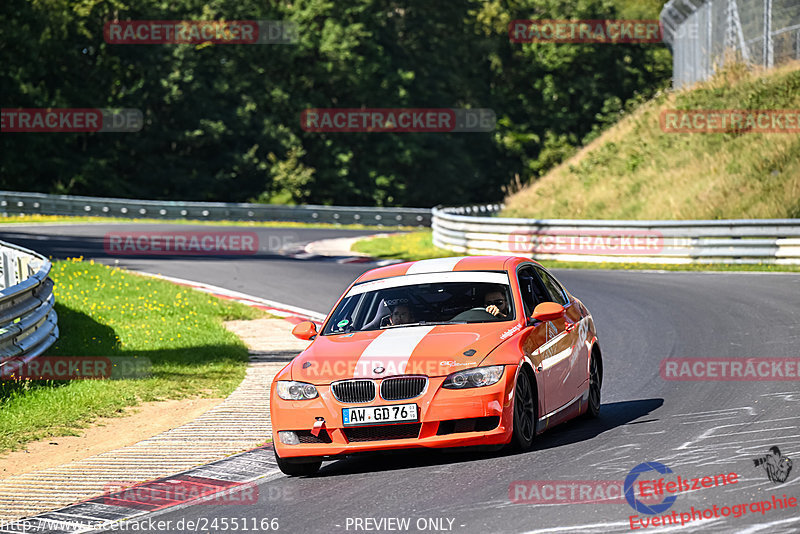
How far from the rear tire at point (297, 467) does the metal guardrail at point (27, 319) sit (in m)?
4.53

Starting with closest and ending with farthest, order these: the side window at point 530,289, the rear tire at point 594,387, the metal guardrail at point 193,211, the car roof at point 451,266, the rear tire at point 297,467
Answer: the rear tire at point 297,467
the side window at point 530,289
the car roof at point 451,266
the rear tire at point 594,387
the metal guardrail at point 193,211

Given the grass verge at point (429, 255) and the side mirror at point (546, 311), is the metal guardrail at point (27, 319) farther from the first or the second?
the grass verge at point (429, 255)

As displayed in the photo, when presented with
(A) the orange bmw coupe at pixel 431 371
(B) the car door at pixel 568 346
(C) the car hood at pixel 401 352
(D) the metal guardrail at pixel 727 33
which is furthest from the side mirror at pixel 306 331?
(D) the metal guardrail at pixel 727 33

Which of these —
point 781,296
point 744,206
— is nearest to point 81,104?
point 744,206

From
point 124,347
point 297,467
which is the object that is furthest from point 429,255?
point 297,467

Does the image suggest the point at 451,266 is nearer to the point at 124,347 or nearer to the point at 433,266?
the point at 433,266

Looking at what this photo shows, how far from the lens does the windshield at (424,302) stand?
30.4 feet

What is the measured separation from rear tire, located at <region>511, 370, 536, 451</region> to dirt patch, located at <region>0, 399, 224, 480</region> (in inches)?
145

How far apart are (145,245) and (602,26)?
4349 cm

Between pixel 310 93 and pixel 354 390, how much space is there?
59.2 m

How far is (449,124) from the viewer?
229 feet

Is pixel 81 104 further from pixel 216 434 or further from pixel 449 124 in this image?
pixel 216 434

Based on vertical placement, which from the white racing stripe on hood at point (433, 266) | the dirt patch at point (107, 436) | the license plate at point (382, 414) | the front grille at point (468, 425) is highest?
the white racing stripe on hood at point (433, 266)

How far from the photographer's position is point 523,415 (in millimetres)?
8375
